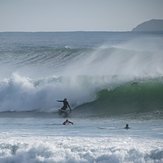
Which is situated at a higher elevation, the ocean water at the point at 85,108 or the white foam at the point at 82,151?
the ocean water at the point at 85,108

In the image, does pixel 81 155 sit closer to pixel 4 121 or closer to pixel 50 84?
pixel 4 121

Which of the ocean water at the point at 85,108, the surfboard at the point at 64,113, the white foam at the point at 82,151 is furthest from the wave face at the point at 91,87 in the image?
the white foam at the point at 82,151

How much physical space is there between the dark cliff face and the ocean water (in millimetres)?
113910

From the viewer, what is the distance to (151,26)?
15075cm

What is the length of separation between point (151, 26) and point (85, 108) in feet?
443

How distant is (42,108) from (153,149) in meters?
8.75

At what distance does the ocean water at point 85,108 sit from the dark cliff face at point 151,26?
11391cm

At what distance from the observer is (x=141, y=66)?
80.7 feet

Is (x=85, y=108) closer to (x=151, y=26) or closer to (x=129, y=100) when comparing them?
Result: (x=129, y=100)

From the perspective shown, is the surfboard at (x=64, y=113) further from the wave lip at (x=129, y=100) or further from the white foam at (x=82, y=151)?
the white foam at (x=82, y=151)

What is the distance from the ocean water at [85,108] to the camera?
1145cm


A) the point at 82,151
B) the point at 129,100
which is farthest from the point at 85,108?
the point at 82,151

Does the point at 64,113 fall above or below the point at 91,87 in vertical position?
below

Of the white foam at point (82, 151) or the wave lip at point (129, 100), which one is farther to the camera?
the wave lip at point (129, 100)
